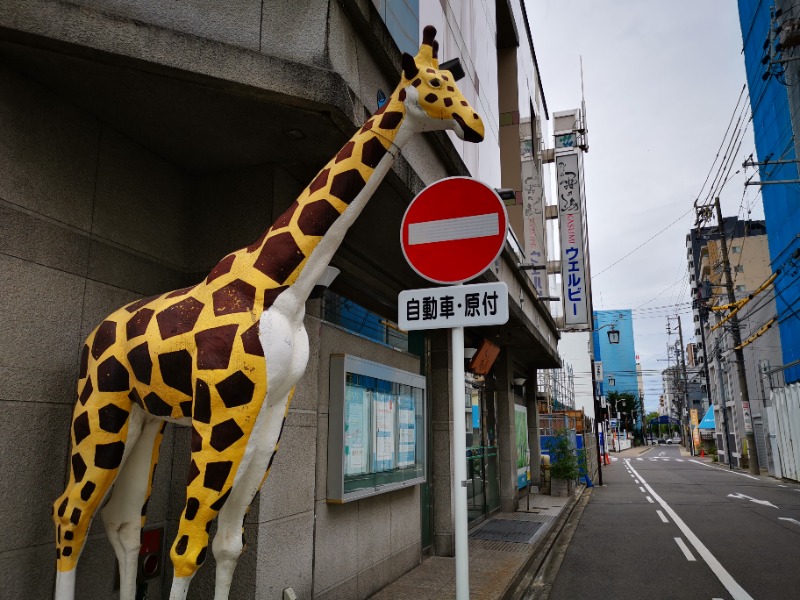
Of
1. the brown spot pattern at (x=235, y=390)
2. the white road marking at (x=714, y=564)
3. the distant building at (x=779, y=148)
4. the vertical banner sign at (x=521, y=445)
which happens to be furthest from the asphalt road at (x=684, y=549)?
the distant building at (x=779, y=148)

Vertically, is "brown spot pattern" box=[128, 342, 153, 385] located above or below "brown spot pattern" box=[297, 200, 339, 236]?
below

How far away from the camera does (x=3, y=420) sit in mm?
3145

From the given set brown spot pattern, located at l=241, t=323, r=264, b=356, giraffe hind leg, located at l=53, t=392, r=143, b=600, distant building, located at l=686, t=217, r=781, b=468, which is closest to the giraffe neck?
brown spot pattern, located at l=241, t=323, r=264, b=356

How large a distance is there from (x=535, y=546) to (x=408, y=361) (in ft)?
12.1

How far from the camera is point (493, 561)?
750 cm

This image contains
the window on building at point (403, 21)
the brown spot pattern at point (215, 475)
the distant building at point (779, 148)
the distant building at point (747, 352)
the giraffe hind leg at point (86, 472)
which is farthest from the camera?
the distant building at point (747, 352)

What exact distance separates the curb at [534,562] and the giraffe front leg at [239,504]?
153 inches

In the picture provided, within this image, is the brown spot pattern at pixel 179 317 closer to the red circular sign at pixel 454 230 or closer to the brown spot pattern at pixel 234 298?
the brown spot pattern at pixel 234 298

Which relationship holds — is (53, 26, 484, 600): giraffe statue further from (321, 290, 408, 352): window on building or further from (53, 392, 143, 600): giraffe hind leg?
(321, 290, 408, 352): window on building

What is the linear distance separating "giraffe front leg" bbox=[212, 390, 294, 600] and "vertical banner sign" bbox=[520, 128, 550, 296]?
11057 mm

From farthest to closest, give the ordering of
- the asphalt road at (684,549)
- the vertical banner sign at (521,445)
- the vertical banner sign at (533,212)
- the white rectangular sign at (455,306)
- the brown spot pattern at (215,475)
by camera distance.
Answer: the vertical banner sign at (521,445)
the vertical banner sign at (533,212)
the asphalt road at (684,549)
the white rectangular sign at (455,306)
the brown spot pattern at (215,475)

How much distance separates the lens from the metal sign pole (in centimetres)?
273

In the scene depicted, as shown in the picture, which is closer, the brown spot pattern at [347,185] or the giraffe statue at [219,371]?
the giraffe statue at [219,371]

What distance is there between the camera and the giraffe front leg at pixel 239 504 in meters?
2.93
